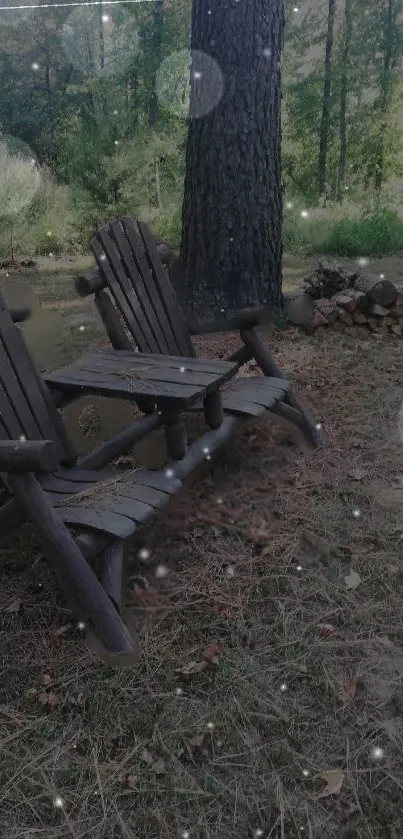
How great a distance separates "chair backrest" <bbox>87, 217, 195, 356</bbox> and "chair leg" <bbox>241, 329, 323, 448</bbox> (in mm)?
386

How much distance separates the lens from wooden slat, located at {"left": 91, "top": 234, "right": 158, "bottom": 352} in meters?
3.60

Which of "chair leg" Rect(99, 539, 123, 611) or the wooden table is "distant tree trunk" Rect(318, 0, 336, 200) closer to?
the wooden table

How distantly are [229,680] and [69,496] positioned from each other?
95 cm

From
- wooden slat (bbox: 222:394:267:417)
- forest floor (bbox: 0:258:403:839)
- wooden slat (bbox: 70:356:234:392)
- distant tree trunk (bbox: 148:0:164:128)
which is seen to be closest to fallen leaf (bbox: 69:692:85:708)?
forest floor (bbox: 0:258:403:839)

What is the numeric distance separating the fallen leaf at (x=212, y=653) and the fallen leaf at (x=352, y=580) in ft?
2.14

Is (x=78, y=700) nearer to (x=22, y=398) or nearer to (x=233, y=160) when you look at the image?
(x=22, y=398)

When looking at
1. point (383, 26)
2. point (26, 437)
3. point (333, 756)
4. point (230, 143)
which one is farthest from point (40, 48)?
point (333, 756)

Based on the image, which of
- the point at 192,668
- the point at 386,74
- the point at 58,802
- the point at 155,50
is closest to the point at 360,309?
the point at 192,668

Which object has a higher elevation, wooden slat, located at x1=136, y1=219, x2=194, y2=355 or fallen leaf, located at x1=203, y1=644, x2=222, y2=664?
wooden slat, located at x1=136, y1=219, x2=194, y2=355

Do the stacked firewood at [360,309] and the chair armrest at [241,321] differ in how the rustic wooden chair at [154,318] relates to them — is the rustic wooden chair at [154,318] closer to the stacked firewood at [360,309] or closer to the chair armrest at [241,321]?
the chair armrest at [241,321]

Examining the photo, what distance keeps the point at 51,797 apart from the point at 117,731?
0.27 metres

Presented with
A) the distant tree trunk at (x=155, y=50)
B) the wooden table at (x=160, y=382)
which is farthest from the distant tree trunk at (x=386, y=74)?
the wooden table at (x=160, y=382)

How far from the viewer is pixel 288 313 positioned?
6.05 meters

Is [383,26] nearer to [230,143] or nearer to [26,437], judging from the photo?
[230,143]
